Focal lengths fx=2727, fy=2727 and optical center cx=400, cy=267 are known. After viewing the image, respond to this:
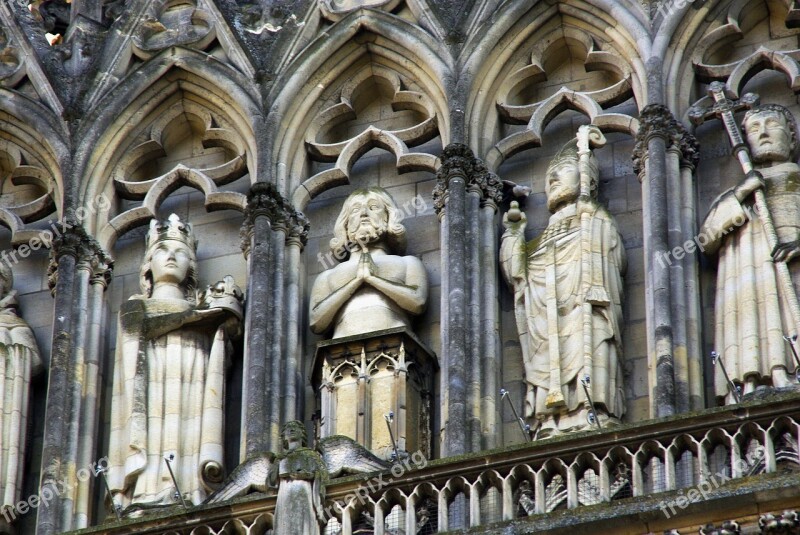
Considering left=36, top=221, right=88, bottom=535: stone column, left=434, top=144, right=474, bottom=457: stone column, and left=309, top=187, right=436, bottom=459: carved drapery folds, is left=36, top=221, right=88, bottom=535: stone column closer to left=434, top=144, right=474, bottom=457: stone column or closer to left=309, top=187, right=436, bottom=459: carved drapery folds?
left=309, top=187, right=436, bottom=459: carved drapery folds

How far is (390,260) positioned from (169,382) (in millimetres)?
2209

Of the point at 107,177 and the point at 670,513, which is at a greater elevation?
the point at 107,177

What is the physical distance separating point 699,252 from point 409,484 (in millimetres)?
3696

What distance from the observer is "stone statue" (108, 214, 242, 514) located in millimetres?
23359

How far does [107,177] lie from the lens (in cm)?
2573

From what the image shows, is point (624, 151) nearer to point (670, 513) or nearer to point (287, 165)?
point (287, 165)

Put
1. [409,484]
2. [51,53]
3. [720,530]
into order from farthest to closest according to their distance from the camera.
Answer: [51,53], [409,484], [720,530]

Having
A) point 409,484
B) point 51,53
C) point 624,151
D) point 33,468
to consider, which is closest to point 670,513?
point 409,484

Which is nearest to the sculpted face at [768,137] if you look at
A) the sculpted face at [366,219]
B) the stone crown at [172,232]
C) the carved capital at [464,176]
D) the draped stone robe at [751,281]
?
the draped stone robe at [751,281]

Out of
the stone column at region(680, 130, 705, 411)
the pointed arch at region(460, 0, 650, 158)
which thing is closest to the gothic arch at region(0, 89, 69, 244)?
the pointed arch at region(460, 0, 650, 158)

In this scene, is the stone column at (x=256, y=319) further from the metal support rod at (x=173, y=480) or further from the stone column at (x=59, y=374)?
the stone column at (x=59, y=374)

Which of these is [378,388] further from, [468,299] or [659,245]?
[659,245]

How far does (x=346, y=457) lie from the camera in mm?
21938

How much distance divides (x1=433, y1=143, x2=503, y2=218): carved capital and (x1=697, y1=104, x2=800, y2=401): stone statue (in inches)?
79.7
